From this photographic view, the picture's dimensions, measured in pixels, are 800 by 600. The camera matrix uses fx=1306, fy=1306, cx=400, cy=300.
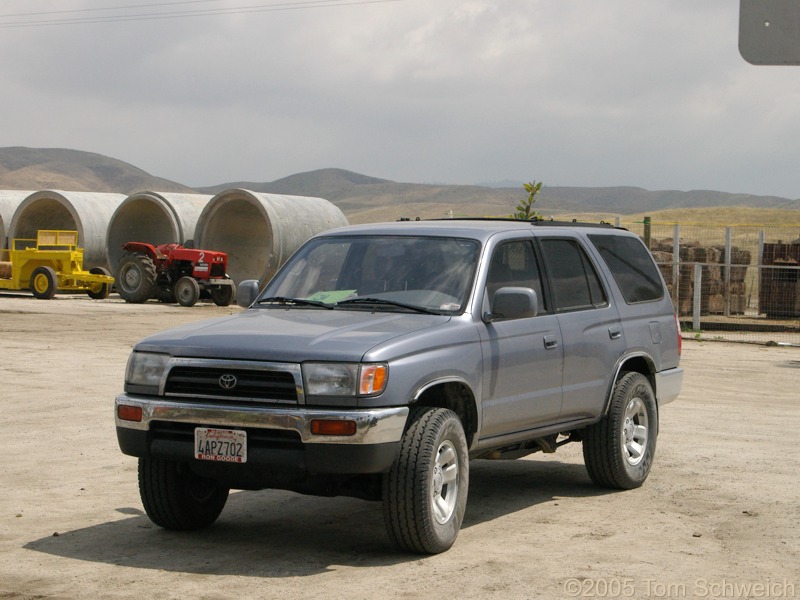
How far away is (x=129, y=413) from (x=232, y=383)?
72 centimetres

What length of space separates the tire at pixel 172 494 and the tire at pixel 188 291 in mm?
24807

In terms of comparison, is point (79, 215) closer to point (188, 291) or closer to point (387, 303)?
point (188, 291)

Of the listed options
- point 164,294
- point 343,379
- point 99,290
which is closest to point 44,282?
point 99,290

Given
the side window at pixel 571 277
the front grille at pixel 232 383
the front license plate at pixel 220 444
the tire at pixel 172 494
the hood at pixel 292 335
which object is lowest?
the tire at pixel 172 494

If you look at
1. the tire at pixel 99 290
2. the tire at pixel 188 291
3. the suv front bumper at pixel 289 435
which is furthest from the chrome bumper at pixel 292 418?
the tire at pixel 99 290

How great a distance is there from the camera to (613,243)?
10.1 m

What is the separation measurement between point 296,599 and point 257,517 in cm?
220

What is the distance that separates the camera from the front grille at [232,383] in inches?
277

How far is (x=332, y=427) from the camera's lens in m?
6.86

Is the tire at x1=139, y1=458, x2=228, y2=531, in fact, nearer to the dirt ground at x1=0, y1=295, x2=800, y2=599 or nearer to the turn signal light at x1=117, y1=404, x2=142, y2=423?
the dirt ground at x1=0, y1=295, x2=800, y2=599

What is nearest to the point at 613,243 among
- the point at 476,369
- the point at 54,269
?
the point at 476,369

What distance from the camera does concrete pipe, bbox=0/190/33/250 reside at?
4131 centimetres

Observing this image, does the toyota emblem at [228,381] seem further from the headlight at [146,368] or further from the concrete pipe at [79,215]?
the concrete pipe at [79,215]

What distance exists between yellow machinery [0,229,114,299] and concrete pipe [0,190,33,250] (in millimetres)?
6130
